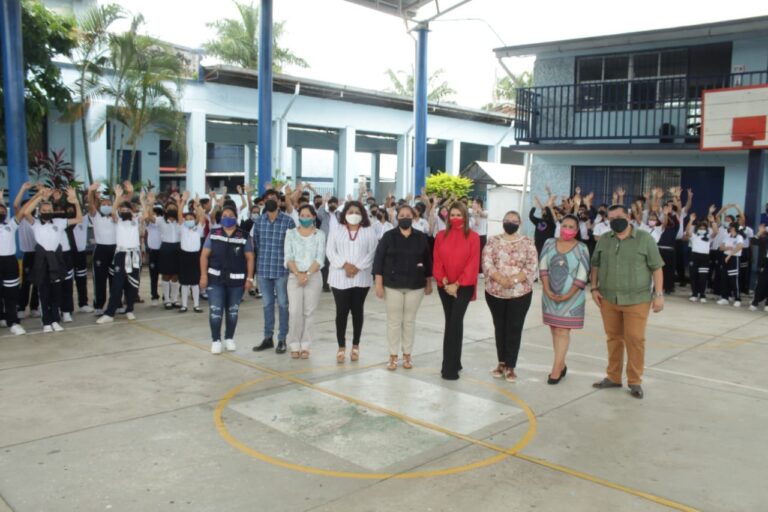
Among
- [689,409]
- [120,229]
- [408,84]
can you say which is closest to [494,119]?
[408,84]

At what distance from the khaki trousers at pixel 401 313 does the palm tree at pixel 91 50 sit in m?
11.9

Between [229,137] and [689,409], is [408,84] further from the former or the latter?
[689,409]

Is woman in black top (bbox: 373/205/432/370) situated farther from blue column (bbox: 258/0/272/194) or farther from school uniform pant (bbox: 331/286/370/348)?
blue column (bbox: 258/0/272/194)

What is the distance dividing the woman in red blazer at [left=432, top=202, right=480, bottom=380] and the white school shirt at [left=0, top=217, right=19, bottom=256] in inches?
223

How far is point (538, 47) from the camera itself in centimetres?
1738

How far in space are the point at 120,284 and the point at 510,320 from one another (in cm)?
582

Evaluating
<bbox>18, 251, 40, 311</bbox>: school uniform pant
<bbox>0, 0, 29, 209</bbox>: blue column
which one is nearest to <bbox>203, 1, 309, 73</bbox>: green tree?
<bbox>0, 0, 29, 209</bbox>: blue column

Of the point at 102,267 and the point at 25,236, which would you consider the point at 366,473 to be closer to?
the point at 25,236

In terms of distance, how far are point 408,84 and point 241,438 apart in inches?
1561

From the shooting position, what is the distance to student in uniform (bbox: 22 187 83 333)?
8.70 metres

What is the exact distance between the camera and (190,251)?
10328 millimetres

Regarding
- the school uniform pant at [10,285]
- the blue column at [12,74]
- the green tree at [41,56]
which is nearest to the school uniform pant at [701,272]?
the school uniform pant at [10,285]

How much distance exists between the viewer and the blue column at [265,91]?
1549 cm

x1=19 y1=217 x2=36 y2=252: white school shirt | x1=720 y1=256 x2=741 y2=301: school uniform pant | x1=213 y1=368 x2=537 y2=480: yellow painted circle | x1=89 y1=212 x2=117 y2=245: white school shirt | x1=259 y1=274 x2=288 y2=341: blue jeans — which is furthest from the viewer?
x1=720 y1=256 x2=741 y2=301: school uniform pant
